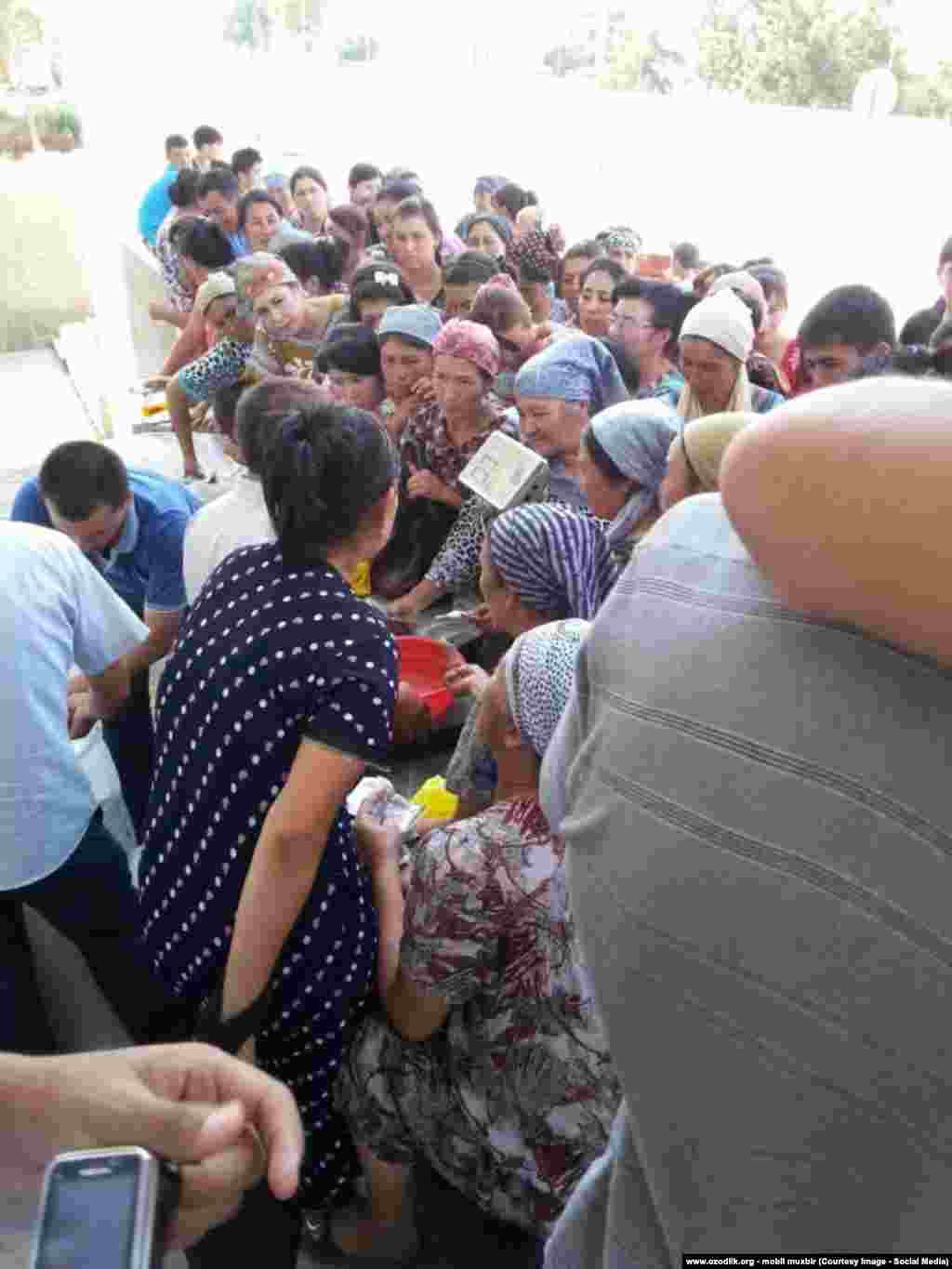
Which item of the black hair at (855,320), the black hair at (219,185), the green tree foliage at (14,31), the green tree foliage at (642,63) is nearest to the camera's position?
the black hair at (855,320)

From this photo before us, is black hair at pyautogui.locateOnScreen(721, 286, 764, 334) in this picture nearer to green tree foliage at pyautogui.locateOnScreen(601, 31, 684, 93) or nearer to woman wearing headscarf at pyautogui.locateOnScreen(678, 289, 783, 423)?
woman wearing headscarf at pyautogui.locateOnScreen(678, 289, 783, 423)

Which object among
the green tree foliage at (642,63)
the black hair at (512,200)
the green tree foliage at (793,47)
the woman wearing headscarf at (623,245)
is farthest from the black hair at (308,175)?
the green tree foliage at (642,63)

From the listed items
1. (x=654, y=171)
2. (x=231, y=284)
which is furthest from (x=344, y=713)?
(x=654, y=171)

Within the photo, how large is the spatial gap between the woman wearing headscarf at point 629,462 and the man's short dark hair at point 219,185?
5.30m

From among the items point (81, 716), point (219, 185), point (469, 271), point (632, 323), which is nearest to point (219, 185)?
point (219, 185)

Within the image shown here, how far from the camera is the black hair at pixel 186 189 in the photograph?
22.5ft

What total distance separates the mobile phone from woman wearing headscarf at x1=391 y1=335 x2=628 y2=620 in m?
2.24

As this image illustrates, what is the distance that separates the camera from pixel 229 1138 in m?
0.80

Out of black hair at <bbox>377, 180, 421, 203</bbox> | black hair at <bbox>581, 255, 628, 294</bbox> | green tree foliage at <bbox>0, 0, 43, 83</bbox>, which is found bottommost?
black hair at <bbox>581, 255, 628, 294</bbox>

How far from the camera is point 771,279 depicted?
4.11 m

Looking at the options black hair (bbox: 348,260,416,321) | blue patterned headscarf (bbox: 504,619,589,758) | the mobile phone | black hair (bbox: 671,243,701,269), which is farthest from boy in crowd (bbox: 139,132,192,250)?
the mobile phone

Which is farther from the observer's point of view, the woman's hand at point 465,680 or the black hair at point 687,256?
the black hair at point 687,256

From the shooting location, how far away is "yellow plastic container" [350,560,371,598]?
3.04m

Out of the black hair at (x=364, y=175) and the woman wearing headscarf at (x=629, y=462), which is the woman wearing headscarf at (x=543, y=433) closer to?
the woman wearing headscarf at (x=629, y=462)
